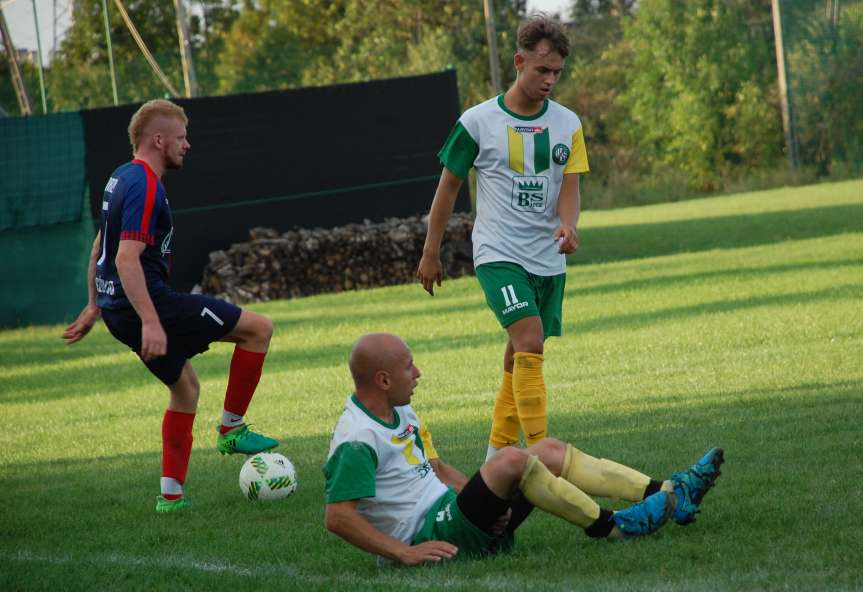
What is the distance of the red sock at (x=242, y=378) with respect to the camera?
285 inches

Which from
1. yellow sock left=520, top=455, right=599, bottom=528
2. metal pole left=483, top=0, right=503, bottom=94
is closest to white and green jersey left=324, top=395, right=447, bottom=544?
yellow sock left=520, top=455, right=599, bottom=528

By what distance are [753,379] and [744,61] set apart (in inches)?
1360

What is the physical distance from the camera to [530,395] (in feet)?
22.3

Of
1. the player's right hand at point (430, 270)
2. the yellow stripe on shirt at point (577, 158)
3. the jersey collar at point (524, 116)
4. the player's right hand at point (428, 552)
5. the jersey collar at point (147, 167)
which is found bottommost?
the player's right hand at point (428, 552)

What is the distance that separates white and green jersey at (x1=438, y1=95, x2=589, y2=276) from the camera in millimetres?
6984

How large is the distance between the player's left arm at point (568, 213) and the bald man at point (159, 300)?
1.62 meters

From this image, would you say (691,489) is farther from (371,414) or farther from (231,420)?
(231,420)

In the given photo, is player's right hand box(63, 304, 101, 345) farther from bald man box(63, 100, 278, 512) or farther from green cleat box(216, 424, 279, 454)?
green cleat box(216, 424, 279, 454)

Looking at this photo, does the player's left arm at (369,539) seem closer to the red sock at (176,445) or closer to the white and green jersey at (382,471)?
the white and green jersey at (382,471)

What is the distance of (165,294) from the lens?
22.4ft

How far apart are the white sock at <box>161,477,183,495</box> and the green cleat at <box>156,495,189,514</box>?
0.04 m

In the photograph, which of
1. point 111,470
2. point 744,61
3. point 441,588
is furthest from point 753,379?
point 744,61

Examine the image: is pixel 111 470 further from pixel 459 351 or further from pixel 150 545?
pixel 459 351

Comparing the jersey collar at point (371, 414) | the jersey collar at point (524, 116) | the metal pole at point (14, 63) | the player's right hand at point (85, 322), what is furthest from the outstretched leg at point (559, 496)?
the metal pole at point (14, 63)
